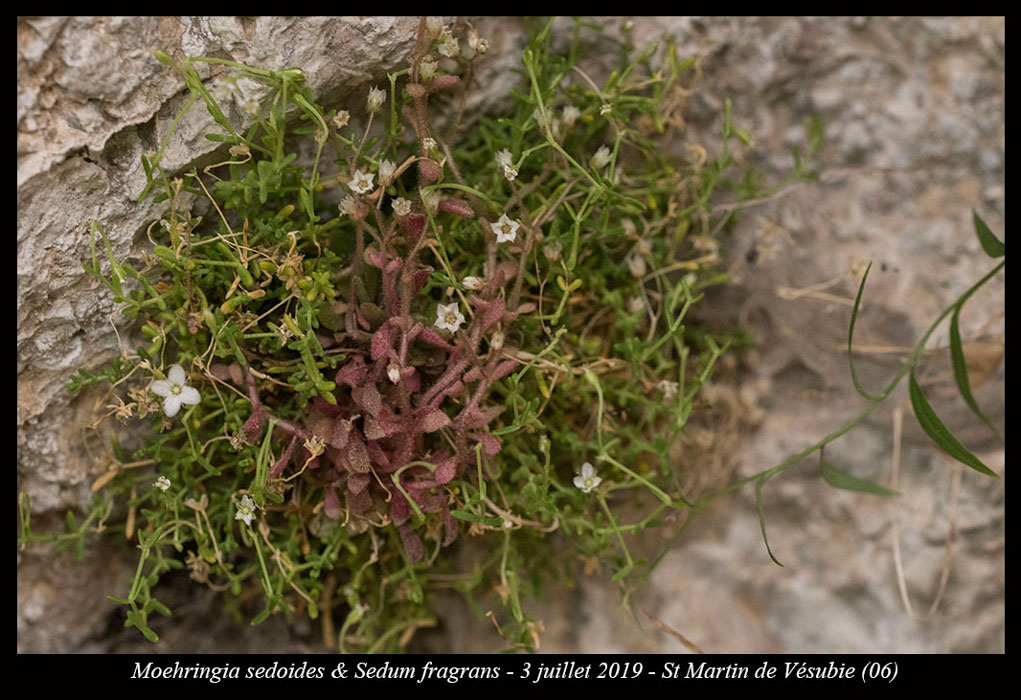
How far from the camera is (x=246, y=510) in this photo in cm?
111

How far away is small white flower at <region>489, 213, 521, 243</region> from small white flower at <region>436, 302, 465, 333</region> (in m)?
0.11

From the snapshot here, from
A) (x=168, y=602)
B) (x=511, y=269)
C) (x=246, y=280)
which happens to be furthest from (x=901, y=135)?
(x=168, y=602)

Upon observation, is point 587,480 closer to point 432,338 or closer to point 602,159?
point 432,338

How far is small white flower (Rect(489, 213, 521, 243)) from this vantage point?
1114 millimetres

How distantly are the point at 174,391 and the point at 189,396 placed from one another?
26 millimetres

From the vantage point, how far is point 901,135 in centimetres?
146

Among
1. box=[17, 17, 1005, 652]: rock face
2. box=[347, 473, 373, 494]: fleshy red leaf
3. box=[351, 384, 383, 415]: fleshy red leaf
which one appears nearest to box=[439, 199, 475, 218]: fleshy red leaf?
box=[351, 384, 383, 415]: fleshy red leaf

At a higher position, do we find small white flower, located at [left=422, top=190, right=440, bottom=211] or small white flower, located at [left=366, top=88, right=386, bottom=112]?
small white flower, located at [left=366, top=88, right=386, bottom=112]

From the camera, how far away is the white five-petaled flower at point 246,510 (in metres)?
1.11

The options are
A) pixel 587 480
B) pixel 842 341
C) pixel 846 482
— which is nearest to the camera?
pixel 587 480

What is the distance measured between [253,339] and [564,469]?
52cm

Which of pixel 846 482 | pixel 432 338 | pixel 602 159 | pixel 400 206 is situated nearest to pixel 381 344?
pixel 432 338

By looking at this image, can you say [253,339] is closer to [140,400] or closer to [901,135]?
[140,400]

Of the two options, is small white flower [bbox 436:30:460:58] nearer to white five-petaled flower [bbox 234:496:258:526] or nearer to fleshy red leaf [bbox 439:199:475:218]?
fleshy red leaf [bbox 439:199:475:218]
